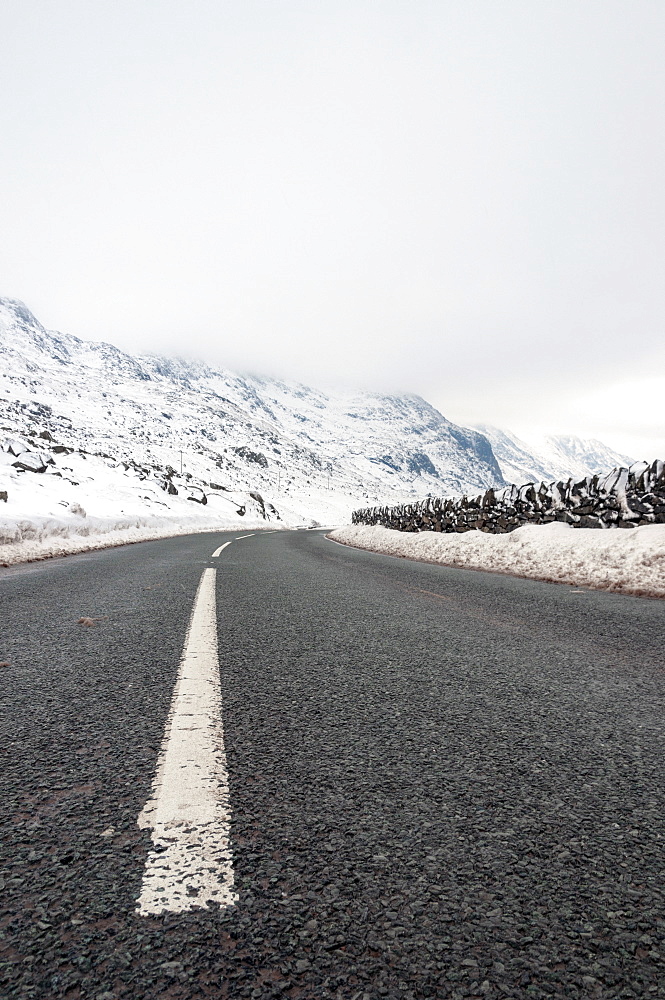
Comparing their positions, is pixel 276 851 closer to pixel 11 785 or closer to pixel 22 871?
pixel 22 871

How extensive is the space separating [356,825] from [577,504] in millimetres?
11659

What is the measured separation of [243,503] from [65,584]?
70.8 m

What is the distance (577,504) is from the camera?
11.8m

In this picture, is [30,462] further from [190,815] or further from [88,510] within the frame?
[190,815]

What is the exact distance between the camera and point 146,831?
1.42m

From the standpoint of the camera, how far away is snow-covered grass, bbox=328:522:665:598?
24.7 feet

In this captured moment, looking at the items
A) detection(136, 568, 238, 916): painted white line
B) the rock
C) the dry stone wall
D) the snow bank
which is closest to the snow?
the snow bank

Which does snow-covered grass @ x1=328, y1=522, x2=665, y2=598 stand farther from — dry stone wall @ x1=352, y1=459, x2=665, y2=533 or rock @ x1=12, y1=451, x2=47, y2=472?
rock @ x1=12, y1=451, x2=47, y2=472

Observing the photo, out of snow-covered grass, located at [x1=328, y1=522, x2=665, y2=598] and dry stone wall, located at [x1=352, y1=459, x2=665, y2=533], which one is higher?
dry stone wall, located at [x1=352, y1=459, x2=665, y2=533]

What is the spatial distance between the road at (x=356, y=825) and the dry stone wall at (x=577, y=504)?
7.58 metres

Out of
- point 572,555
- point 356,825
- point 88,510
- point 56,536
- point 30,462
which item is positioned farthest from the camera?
point 30,462

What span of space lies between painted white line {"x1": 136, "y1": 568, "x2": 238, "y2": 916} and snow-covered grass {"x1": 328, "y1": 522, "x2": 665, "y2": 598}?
267 inches

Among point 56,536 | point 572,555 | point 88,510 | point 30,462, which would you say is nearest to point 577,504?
point 572,555

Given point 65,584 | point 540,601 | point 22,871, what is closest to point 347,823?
point 22,871
